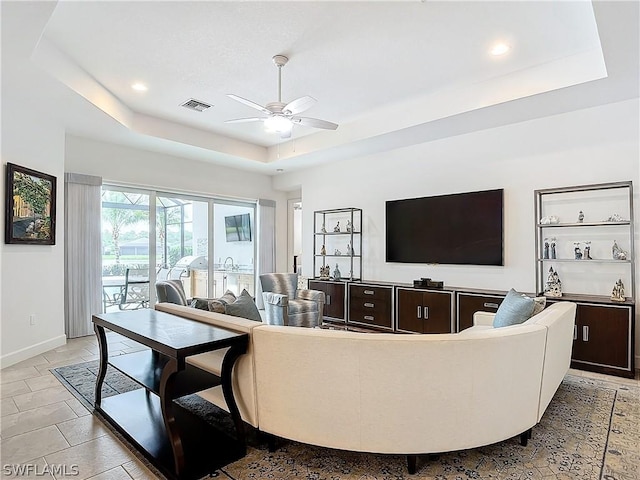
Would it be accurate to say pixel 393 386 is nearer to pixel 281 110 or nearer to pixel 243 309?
pixel 243 309

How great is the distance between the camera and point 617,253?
3.87m

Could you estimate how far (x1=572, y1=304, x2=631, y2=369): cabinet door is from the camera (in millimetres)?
3555

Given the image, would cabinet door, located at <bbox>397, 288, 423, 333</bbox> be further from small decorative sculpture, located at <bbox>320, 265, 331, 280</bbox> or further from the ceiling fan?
the ceiling fan

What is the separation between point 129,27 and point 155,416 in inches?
119

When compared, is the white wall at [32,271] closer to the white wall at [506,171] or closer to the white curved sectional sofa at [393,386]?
the white curved sectional sofa at [393,386]

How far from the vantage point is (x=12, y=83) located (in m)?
3.45

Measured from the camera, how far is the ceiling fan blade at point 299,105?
3283mm

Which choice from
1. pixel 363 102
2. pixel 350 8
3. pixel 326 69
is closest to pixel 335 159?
pixel 363 102

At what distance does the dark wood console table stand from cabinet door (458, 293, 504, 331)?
3.21m

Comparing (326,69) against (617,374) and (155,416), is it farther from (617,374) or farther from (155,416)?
(617,374)

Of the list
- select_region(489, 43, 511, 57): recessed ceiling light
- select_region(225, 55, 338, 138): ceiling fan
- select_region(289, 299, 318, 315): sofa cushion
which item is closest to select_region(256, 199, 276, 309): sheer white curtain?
select_region(289, 299, 318, 315): sofa cushion

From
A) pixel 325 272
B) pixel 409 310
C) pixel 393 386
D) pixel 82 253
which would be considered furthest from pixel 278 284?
pixel 393 386

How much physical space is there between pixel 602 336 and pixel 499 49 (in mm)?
2880

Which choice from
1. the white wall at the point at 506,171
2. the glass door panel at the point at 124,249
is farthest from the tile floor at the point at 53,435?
the glass door panel at the point at 124,249
